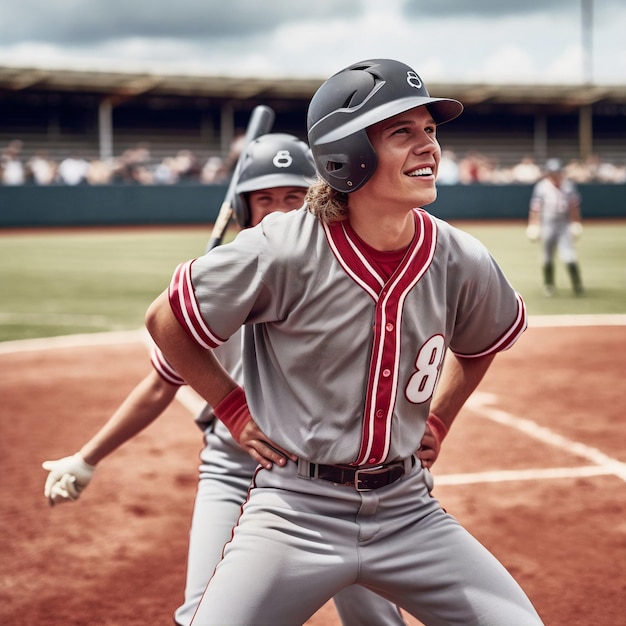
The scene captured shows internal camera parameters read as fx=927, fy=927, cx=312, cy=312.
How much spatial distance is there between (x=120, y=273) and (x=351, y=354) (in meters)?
14.0

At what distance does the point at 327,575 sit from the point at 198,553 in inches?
32.4

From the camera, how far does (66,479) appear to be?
3.13 m

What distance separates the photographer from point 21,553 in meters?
4.37

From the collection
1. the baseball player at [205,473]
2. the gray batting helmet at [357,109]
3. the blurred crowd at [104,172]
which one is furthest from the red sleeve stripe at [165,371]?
the blurred crowd at [104,172]

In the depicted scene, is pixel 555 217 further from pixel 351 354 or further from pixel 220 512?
pixel 351 354

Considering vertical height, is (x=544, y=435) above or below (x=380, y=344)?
below

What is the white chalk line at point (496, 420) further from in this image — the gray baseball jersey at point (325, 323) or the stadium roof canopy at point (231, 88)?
the stadium roof canopy at point (231, 88)

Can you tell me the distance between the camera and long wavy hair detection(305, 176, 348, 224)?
100 inches

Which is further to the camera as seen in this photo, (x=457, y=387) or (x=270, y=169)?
(x=270, y=169)

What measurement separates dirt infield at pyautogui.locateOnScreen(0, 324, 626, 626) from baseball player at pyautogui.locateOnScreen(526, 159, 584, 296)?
17.4 ft

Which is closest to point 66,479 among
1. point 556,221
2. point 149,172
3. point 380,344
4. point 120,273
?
point 380,344

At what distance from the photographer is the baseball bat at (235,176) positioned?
382 cm

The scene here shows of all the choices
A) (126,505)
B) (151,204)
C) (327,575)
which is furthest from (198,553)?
(151,204)

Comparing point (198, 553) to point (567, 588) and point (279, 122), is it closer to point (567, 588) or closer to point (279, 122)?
point (567, 588)
